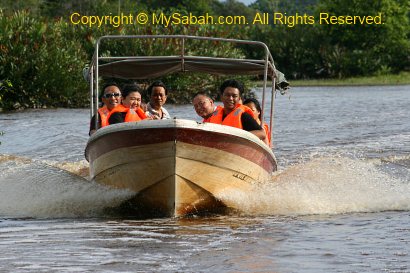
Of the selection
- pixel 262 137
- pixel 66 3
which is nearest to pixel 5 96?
pixel 262 137

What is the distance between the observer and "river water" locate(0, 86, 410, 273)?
6.88m

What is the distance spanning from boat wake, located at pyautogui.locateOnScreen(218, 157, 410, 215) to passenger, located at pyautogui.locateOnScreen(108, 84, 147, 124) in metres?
1.26

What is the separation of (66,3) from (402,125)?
2005 inches

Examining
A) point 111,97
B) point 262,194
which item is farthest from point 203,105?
point 262,194

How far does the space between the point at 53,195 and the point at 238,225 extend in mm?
2431

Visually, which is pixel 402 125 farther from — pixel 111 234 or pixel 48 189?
pixel 111 234

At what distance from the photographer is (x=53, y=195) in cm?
1030

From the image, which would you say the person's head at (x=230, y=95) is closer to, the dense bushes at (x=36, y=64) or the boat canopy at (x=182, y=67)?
the boat canopy at (x=182, y=67)

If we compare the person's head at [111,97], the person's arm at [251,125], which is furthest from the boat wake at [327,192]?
the person's head at [111,97]

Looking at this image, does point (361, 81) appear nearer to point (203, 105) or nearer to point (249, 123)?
point (203, 105)

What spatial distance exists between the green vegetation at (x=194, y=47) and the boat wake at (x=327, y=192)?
3.63m

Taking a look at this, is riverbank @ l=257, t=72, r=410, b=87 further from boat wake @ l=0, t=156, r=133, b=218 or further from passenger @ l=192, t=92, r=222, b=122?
passenger @ l=192, t=92, r=222, b=122

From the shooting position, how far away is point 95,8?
196ft

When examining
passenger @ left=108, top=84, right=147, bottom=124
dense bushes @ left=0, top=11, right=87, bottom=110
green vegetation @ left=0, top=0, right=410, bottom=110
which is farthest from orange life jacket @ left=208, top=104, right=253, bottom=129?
dense bushes @ left=0, top=11, right=87, bottom=110
